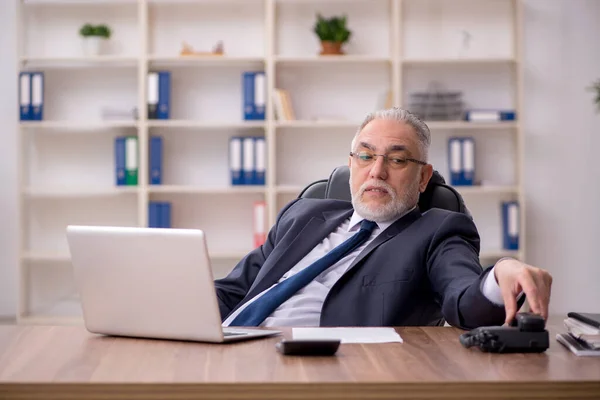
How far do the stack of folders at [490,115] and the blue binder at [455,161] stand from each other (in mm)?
165

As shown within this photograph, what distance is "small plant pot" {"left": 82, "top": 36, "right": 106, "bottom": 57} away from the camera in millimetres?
5305

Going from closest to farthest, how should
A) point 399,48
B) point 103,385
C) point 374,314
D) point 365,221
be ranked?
point 103,385 < point 374,314 < point 365,221 < point 399,48

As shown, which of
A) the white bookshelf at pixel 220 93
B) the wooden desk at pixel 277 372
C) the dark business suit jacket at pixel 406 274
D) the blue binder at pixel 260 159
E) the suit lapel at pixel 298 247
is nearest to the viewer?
the wooden desk at pixel 277 372

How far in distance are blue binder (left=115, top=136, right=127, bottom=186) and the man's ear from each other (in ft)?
10.2

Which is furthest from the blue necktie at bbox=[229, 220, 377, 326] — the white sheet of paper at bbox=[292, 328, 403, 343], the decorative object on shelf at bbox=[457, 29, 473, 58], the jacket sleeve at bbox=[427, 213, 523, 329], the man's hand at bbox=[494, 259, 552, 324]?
the decorative object on shelf at bbox=[457, 29, 473, 58]

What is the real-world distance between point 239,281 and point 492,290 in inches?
37.2

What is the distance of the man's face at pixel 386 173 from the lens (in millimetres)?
2348

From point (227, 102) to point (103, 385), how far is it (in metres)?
4.36

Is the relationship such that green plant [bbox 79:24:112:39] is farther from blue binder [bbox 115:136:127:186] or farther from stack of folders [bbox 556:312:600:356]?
stack of folders [bbox 556:312:600:356]

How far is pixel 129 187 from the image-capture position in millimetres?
5242

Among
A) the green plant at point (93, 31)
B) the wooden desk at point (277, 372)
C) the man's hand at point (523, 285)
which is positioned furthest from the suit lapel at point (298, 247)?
the green plant at point (93, 31)

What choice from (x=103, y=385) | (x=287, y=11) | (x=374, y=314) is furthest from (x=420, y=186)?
(x=287, y=11)

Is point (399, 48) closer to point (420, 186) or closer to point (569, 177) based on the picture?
point (569, 177)

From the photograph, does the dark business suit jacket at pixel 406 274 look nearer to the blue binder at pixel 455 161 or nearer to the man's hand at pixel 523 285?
the man's hand at pixel 523 285
